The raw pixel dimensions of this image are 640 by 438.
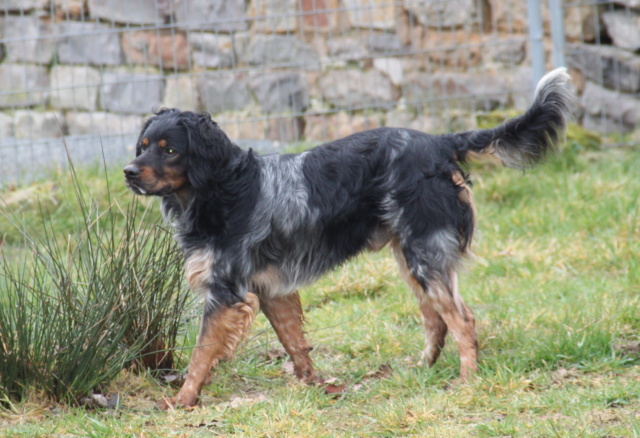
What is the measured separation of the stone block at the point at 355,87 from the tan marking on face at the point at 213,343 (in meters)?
4.60

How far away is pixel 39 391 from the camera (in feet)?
13.1

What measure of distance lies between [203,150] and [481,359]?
6.00ft

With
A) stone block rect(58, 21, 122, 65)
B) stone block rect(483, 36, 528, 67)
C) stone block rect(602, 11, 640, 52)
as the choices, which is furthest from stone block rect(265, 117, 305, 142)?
stone block rect(602, 11, 640, 52)

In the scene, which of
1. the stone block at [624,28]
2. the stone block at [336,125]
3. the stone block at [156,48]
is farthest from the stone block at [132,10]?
the stone block at [624,28]

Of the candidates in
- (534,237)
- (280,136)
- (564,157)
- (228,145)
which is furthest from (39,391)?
(564,157)

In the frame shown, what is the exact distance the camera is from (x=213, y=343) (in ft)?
13.5

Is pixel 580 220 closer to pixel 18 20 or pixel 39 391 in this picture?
pixel 39 391

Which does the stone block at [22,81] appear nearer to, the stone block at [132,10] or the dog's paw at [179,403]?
the stone block at [132,10]

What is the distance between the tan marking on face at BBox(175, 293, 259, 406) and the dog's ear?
656mm

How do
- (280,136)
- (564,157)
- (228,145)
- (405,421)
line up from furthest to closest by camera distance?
(280,136), (564,157), (228,145), (405,421)

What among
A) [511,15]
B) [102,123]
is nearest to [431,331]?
[511,15]

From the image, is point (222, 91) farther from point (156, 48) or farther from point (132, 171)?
point (132, 171)

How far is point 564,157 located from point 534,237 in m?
1.48

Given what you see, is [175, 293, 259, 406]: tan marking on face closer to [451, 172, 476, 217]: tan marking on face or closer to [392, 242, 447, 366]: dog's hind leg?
[392, 242, 447, 366]: dog's hind leg
